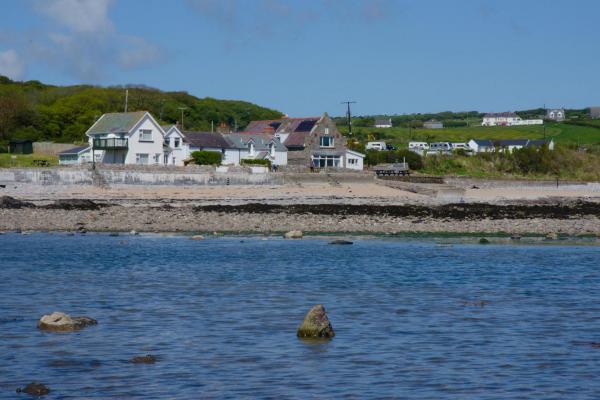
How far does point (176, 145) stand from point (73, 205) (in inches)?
1325

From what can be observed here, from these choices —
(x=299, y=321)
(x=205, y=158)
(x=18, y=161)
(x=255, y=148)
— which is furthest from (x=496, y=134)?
(x=299, y=321)

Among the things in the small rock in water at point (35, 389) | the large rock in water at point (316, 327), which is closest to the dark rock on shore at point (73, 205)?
the large rock in water at point (316, 327)

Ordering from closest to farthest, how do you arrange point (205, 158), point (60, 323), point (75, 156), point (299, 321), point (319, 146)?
point (60, 323), point (299, 321), point (75, 156), point (205, 158), point (319, 146)

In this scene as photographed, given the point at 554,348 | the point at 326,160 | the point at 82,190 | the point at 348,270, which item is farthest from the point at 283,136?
the point at 554,348

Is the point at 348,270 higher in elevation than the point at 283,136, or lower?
lower

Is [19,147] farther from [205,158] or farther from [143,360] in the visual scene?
[143,360]

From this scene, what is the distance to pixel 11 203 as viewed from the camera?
44000mm

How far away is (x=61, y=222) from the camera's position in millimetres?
39156

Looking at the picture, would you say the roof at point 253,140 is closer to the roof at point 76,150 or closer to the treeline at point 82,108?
the roof at point 76,150

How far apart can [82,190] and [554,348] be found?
133 ft

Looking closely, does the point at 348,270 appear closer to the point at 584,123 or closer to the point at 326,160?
the point at 326,160

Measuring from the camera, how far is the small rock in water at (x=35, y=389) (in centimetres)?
1123

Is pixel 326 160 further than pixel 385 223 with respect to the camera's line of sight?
Yes

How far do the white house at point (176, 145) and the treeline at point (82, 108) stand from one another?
672 inches
